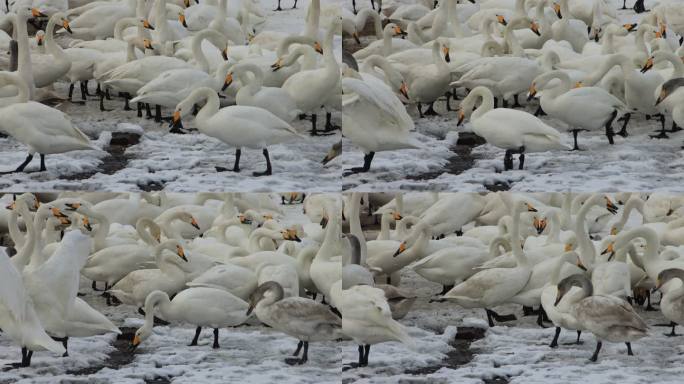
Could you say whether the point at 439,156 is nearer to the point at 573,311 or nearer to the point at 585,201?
the point at 585,201

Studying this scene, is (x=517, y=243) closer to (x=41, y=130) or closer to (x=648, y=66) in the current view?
(x=648, y=66)

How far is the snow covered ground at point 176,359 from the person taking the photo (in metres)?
9.24

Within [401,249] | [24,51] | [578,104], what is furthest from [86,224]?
[578,104]

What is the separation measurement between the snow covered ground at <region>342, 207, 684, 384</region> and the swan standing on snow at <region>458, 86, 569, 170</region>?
37.8 inches

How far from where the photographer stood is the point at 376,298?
375 inches

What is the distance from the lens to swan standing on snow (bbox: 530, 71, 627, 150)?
34.8 ft

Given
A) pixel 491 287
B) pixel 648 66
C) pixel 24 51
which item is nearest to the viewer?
pixel 491 287

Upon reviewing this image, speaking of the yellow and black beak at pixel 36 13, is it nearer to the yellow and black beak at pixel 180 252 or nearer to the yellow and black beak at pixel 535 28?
the yellow and black beak at pixel 180 252

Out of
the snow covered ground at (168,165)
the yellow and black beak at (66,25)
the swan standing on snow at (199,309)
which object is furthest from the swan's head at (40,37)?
the swan standing on snow at (199,309)

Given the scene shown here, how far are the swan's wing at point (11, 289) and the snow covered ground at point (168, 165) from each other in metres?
1.28

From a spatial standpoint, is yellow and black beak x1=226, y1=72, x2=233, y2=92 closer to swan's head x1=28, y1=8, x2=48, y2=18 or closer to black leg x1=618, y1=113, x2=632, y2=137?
swan's head x1=28, y1=8, x2=48, y2=18

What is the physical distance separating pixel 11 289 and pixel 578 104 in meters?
3.44

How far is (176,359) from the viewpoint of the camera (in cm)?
943

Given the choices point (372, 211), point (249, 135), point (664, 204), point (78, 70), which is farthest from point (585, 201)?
point (78, 70)
